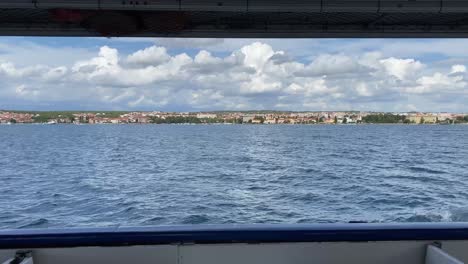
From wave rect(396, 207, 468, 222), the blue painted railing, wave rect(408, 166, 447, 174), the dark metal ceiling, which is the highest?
the dark metal ceiling

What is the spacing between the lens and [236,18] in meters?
3.89

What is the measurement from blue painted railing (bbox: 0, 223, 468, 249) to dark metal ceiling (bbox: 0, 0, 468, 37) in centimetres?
167

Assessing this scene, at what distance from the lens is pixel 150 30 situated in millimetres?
3785

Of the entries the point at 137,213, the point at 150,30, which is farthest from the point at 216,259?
the point at 137,213

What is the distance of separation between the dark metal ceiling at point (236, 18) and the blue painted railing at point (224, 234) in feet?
5.46

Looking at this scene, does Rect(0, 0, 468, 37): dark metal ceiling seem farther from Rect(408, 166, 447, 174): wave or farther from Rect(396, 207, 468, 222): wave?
Rect(408, 166, 447, 174): wave

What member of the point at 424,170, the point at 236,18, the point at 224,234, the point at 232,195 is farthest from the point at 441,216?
the point at 424,170

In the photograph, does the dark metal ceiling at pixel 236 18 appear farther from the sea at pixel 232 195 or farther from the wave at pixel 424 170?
the wave at pixel 424 170

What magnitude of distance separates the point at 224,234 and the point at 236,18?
81.0 inches

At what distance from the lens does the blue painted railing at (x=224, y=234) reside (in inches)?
102

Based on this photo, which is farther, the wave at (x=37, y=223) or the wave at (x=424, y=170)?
the wave at (x=424, y=170)

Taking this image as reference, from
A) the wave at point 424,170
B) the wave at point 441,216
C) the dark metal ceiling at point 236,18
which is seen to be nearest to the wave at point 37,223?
the dark metal ceiling at point 236,18

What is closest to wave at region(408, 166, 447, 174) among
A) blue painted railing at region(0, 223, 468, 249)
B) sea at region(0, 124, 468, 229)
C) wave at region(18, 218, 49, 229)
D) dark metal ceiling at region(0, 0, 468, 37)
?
sea at region(0, 124, 468, 229)

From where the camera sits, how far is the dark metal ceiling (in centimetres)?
335
